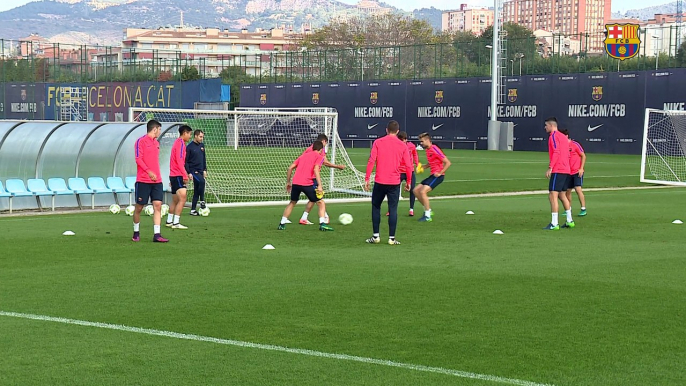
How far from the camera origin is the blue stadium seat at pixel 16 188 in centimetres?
2127

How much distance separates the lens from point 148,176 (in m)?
15.8

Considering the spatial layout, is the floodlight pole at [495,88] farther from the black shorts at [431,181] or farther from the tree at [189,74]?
the black shorts at [431,181]

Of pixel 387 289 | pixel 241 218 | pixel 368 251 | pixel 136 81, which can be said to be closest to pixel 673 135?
pixel 241 218

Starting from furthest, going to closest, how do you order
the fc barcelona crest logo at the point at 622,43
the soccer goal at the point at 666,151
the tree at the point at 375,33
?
the tree at the point at 375,33 < the fc barcelona crest logo at the point at 622,43 < the soccer goal at the point at 666,151

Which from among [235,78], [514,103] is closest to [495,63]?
[514,103]

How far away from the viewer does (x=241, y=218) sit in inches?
801

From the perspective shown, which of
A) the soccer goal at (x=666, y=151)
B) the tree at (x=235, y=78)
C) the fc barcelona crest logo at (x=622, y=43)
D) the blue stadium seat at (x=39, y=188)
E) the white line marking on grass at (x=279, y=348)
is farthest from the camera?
the tree at (x=235, y=78)

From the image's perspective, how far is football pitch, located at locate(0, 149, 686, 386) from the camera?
25.7 ft

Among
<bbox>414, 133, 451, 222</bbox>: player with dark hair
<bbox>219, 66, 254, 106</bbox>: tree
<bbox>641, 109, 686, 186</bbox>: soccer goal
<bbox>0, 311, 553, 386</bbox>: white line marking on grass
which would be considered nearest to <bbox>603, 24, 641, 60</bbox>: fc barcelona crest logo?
<bbox>641, 109, 686, 186</bbox>: soccer goal

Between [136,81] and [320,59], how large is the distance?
17.2 metres

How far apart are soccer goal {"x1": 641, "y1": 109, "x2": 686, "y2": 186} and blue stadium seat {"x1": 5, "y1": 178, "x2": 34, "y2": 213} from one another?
19.4 metres

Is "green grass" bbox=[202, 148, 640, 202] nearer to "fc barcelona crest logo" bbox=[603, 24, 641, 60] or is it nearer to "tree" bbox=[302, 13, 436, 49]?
"fc barcelona crest logo" bbox=[603, 24, 641, 60]

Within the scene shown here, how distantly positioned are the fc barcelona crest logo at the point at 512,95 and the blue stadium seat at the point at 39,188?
141 feet

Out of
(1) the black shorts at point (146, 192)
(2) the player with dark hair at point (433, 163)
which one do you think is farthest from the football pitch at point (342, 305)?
(2) the player with dark hair at point (433, 163)
